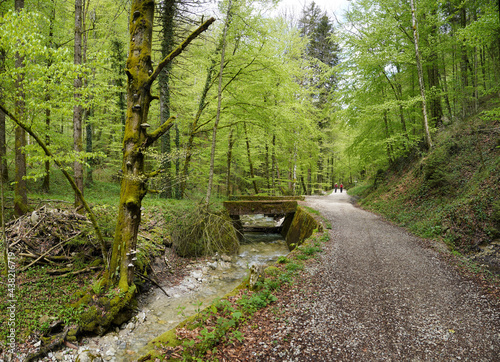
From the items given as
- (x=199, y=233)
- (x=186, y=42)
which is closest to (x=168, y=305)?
(x=199, y=233)

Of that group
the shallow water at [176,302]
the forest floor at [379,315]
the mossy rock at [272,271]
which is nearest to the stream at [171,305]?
the shallow water at [176,302]

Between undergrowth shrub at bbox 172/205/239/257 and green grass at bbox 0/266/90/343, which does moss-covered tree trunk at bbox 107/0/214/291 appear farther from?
undergrowth shrub at bbox 172/205/239/257

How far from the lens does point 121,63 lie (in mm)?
13547

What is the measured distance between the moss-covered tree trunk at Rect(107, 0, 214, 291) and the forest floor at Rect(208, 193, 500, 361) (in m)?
2.86

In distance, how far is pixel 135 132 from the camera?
4.36 meters

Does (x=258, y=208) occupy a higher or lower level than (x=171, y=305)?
higher

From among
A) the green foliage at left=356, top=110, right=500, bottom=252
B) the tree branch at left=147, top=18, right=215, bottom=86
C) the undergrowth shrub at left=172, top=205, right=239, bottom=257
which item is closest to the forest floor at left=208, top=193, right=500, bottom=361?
the green foliage at left=356, top=110, right=500, bottom=252

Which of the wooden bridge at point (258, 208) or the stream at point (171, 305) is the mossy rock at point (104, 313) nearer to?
the stream at point (171, 305)

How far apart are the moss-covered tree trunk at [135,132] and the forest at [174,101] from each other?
1.0 inches

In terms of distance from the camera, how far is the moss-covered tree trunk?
14.1 ft

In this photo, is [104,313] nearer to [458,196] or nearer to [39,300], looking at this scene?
[39,300]

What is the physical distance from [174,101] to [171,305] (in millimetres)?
10363

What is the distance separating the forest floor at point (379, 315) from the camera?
2.96 meters

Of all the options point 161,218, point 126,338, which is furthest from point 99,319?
point 161,218
